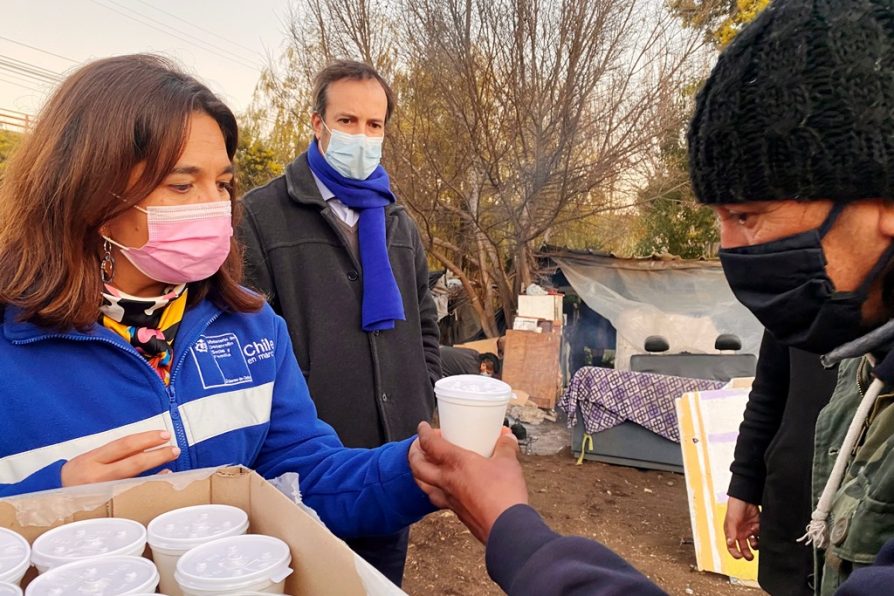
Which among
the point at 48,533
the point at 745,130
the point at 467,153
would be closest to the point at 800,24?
the point at 745,130

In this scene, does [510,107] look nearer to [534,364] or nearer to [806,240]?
[534,364]

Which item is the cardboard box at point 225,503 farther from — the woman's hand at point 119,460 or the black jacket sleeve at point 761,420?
the black jacket sleeve at point 761,420

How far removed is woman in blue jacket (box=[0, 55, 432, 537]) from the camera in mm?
1461

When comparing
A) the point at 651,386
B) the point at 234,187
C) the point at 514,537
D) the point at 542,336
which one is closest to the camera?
the point at 514,537

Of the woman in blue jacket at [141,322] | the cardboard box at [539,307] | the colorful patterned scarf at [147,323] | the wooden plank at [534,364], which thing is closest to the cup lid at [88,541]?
the woman in blue jacket at [141,322]

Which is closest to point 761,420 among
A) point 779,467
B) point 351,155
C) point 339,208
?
point 779,467

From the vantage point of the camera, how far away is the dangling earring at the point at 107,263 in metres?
1.72

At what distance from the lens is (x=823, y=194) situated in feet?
4.06

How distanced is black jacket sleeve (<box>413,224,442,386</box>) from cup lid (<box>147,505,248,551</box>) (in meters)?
1.79

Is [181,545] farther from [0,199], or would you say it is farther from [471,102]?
[471,102]

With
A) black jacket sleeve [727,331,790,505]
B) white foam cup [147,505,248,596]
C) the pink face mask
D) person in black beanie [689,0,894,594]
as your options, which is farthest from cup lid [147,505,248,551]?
black jacket sleeve [727,331,790,505]

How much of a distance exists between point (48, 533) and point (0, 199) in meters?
0.98

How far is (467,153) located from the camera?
1022 cm

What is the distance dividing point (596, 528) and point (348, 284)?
4056 mm
